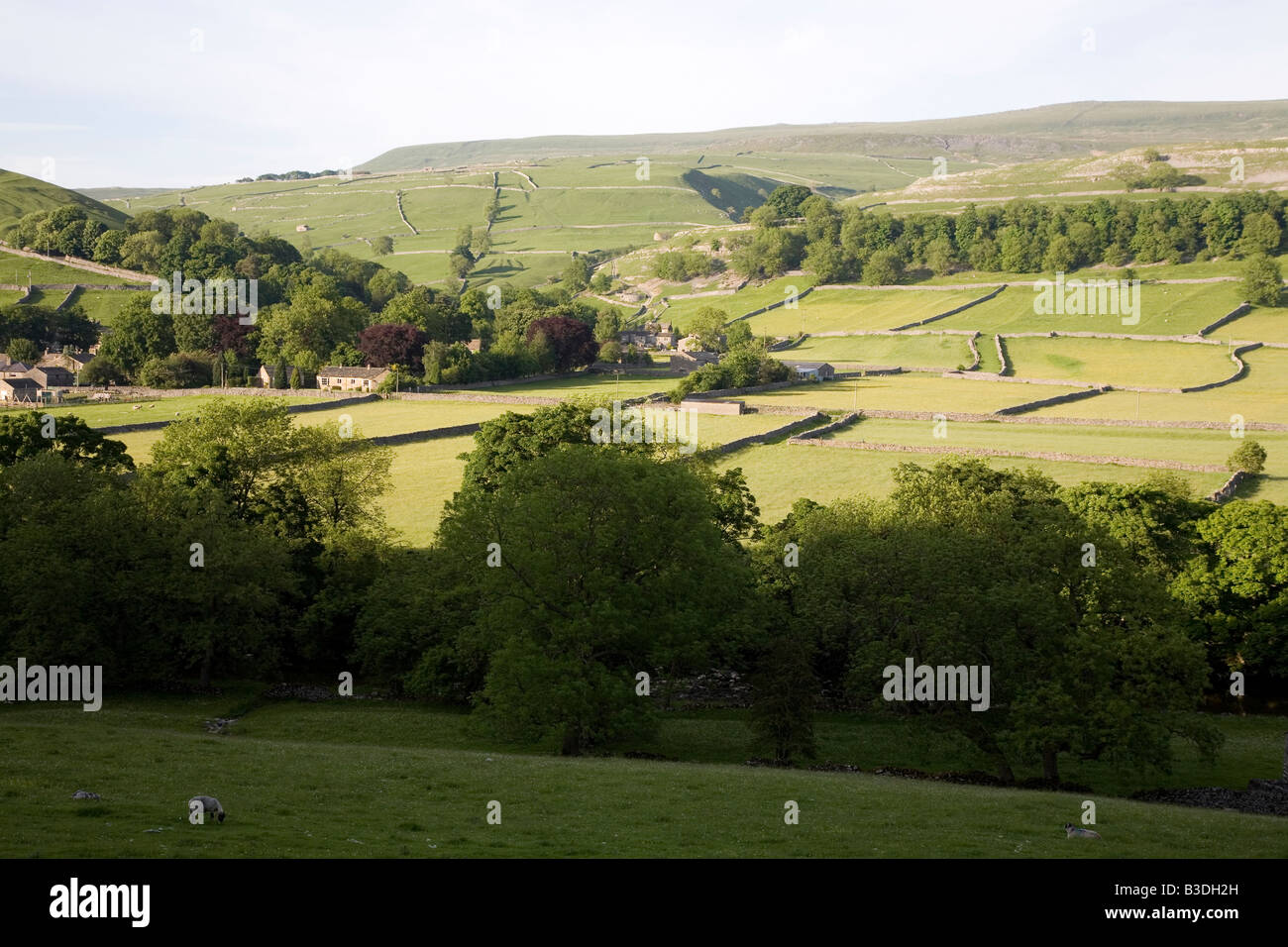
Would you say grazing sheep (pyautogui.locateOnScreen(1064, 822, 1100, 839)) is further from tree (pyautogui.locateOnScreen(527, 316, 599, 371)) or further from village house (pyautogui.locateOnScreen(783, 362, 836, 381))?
tree (pyautogui.locateOnScreen(527, 316, 599, 371))

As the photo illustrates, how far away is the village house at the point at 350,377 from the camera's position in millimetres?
118125

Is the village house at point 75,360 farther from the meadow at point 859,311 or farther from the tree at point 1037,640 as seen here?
the tree at point 1037,640

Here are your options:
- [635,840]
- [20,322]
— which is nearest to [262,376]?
[20,322]

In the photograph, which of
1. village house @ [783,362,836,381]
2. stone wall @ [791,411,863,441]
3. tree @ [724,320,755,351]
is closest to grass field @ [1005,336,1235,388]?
village house @ [783,362,836,381]

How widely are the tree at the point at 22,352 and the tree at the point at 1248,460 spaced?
404ft

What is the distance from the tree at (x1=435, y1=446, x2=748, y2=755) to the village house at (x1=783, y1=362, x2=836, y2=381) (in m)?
92.3

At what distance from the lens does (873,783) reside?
87.6ft

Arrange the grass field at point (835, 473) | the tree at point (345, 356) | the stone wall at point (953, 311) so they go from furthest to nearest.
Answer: the stone wall at point (953, 311)
the tree at point (345, 356)
the grass field at point (835, 473)

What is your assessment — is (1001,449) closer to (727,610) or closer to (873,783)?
(727,610)

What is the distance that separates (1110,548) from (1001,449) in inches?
1842

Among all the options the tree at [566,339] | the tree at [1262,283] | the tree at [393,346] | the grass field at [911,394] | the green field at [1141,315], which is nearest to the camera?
the grass field at [911,394]

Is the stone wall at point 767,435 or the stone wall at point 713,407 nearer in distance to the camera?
the stone wall at point 767,435

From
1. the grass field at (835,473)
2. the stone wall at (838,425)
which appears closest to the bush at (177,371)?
the grass field at (835,473)

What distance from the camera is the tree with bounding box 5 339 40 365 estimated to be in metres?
124
